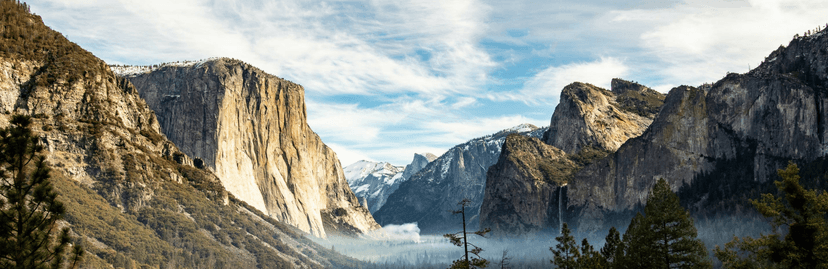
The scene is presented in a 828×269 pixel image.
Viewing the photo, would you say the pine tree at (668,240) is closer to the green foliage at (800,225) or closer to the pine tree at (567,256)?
the green foliage at (800,225)

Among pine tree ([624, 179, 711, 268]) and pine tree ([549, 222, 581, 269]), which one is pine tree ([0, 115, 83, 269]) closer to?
pine tree ([624, 179, 711, 268])

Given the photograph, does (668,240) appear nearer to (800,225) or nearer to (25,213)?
(800,225)

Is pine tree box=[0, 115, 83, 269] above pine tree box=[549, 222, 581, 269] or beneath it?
above

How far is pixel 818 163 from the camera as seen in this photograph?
196 metres

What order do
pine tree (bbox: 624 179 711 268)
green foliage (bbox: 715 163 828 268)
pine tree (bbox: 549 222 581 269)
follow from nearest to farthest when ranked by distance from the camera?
green foliage (bbox: 715 163 828 268)
pine tree (bbox: 624 179 711 268)
pine tree (bbox: 549 222 581 269)

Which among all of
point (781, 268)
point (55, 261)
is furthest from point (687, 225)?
point (55, 261)

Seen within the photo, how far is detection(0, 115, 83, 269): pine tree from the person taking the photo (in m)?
34.1

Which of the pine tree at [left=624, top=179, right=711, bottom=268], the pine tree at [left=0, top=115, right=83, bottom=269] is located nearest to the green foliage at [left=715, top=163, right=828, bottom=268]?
the pine tree at [left=624, top=179, right=711, bottom=268]

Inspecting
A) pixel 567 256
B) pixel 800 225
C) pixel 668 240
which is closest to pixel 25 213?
pixel 800 225

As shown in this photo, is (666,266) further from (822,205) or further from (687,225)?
(822,205)

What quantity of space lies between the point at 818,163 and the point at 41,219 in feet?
696

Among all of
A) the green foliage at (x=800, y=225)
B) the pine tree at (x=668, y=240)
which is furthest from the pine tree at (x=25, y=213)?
the pine tree at (x=668, y=240)

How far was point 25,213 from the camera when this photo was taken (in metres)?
35.0

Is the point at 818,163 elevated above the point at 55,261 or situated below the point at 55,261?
above
